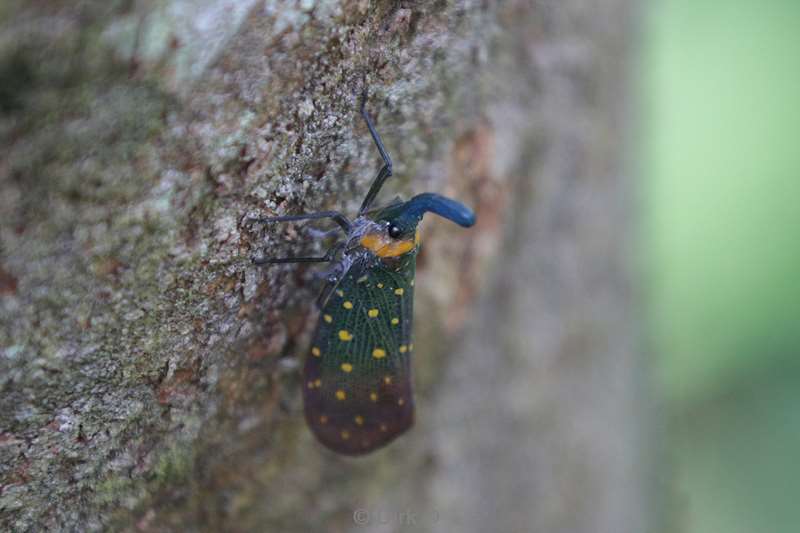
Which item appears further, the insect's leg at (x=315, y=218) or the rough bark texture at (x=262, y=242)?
the insect's leg at (x=315, y=218)

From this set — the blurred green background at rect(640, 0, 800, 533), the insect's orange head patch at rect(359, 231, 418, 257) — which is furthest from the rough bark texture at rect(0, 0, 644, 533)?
the blurred green background at rect(640, 0, 800, 533)

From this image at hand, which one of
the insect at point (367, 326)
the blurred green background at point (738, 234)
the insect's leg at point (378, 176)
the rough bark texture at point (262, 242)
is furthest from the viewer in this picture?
the blurred green background at point (738, 234)

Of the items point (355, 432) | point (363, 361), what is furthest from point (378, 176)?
point (355, 432)

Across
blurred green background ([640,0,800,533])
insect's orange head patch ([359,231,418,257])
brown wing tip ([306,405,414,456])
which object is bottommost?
blurred green background ([640,0,800,533])

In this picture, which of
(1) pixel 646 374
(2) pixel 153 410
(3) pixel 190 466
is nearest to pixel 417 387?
(3) pixel 190 466

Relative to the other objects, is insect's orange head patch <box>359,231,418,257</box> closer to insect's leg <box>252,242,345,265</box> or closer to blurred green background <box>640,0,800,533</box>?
insect's leg <box>252,242,345,265</box>

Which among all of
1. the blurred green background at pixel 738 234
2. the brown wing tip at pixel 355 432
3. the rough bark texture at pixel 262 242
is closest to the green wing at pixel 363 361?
the brown wing tip at pixel 355 432

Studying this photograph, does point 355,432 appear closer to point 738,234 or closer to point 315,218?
point 315,218

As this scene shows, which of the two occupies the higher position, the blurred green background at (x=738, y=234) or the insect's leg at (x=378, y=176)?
the insect's leg at (x=378, y=176)

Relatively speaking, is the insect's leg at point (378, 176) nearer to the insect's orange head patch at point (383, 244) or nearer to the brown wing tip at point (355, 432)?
the insect's orange head patch at point (383, 244)
